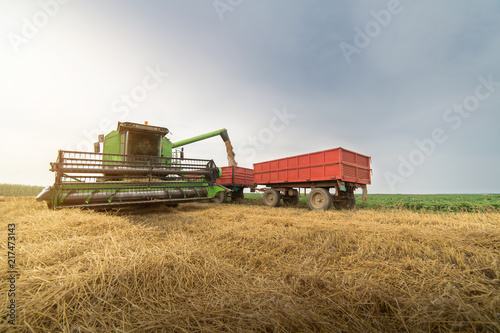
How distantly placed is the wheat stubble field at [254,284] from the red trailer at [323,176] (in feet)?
17.6

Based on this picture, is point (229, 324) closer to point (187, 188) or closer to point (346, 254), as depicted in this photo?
point (346, 254)

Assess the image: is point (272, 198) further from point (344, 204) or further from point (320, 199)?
point (344, 204)

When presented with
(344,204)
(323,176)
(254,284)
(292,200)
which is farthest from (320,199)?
(254,284)

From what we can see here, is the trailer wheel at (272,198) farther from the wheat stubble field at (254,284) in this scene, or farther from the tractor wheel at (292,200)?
the wheat stubble field at (254,284)

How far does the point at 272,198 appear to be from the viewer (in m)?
11.6

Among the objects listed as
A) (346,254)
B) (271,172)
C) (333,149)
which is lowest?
(346,254)

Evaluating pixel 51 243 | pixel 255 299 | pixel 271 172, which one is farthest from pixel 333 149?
pixel 51 243

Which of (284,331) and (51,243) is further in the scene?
(51,243)

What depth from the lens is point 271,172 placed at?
1188 cm

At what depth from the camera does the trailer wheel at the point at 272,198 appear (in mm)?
11391

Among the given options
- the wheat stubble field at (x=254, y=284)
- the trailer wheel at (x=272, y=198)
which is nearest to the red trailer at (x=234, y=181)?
the trailer wheel at (x=272, y=198)

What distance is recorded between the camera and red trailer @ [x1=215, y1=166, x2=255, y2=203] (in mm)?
13516

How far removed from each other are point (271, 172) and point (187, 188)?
217 inches

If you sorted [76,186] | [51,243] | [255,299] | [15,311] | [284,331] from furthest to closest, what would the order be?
[76,186] → [51,243] → [255,299] → [15,311] → [284,331]
